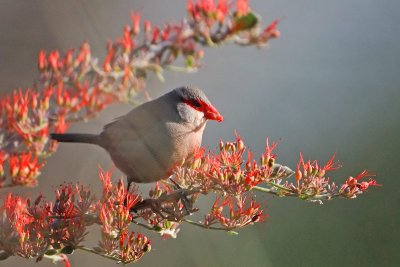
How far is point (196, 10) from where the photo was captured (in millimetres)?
1209

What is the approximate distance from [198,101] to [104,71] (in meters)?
0.47

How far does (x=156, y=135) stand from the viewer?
1.74m

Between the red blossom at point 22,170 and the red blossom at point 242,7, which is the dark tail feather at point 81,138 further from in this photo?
the red blossom at point 242,7

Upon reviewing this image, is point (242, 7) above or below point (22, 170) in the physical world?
above

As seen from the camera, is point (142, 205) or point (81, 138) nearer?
point (142, 205)

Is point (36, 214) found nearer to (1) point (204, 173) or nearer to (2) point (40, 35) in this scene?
(1) point (204, 173)

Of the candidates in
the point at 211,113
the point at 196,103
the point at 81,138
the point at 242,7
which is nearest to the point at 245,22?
the point at 242,7

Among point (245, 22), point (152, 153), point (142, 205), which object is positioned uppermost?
point (245, 22)

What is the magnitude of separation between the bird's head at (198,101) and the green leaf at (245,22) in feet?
1.39

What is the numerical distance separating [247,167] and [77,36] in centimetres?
160

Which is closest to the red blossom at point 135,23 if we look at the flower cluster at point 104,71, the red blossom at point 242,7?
the flower cluster at point 104,71

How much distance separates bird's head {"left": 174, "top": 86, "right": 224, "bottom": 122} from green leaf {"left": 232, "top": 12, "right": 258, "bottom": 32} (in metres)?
0.42

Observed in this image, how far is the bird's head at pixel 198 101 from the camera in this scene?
165 centimetres

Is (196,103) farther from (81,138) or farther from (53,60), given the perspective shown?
(53,60)
